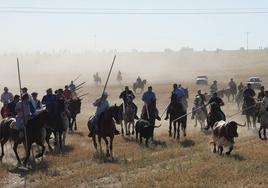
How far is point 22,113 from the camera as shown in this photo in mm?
19906

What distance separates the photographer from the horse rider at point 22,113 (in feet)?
65.3

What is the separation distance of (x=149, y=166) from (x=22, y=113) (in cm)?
509

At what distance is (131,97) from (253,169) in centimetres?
1099

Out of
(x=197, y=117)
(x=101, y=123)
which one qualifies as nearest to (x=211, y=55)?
(x=197, y=117)

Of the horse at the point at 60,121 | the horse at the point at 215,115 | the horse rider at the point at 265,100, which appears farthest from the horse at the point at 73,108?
the horse rider at the point at 265,100

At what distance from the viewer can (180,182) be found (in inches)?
632

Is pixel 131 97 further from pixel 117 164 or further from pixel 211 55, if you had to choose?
pixel 211 55


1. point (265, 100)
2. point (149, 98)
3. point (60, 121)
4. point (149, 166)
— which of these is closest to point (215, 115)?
point (265, 100)

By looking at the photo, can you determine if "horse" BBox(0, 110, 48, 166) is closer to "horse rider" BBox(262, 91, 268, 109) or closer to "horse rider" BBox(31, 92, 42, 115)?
"horse rider" BBox(31, 92, 42, 115)

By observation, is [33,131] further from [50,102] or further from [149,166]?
[149,166]

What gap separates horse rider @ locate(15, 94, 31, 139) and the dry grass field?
1506 millimetres

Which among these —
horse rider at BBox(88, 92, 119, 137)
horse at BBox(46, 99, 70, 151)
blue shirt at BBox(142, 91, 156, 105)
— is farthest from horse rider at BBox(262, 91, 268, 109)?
horse at BBox(46, 99, 70, 151)

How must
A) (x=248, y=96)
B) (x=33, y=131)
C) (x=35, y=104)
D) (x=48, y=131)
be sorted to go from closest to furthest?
(x=33, y=131) → (x=35, y=104) → (x=48, y=131) → (x=248, y=96)

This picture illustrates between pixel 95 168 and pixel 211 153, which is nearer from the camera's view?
pixel 95 168
